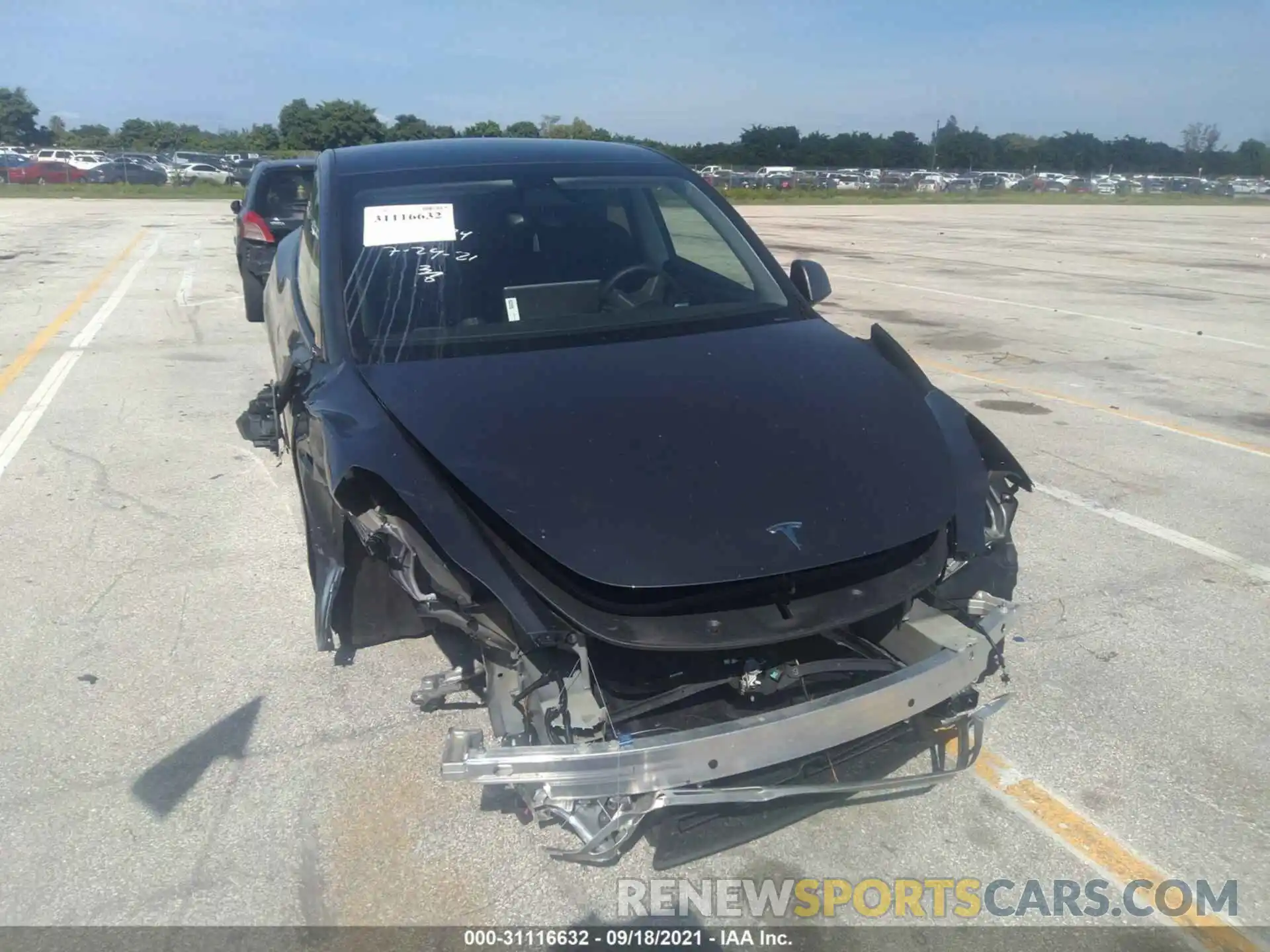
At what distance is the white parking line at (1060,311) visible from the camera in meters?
11.1

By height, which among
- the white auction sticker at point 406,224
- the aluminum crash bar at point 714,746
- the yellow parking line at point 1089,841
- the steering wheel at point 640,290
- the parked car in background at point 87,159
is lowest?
the yellow parking line at point 1089,841

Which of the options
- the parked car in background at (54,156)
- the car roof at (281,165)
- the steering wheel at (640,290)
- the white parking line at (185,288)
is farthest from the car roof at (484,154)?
the parked car in background at (54,156)

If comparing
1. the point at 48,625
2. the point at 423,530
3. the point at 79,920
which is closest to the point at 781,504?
the point at 423,530

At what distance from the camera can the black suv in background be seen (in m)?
10.7

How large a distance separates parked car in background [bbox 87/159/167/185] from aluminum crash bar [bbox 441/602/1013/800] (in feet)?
149

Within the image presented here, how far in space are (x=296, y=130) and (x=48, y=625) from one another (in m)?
61.7

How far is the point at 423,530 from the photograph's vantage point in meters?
2.82

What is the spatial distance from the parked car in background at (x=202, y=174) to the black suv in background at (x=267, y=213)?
3355 centimetres

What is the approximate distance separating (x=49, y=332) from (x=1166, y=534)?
1032 centimetres

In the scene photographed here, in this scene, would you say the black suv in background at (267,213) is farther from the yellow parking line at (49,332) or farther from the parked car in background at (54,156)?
the parked car in background at (54,156)

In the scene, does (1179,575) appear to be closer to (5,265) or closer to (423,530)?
(423,530)

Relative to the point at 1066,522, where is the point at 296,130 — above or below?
above

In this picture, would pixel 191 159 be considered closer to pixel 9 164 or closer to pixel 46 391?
pixel 9 164

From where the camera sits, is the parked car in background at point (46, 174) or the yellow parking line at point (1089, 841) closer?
the yellow parking line at point (1089, 841)
